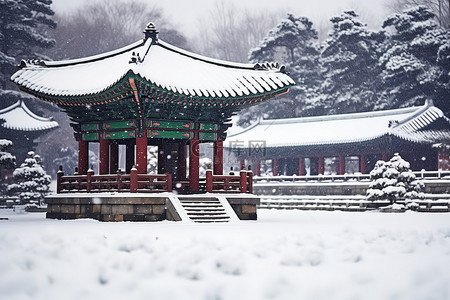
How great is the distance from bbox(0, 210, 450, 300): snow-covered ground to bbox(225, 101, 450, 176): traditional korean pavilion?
89.1ft

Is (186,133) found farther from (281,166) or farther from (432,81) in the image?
(432,81)

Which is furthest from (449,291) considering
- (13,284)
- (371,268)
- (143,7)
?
(143,7)

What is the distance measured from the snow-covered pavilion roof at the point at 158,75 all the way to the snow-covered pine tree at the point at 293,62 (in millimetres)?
34712

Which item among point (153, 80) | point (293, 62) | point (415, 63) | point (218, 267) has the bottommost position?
point (218, 267)

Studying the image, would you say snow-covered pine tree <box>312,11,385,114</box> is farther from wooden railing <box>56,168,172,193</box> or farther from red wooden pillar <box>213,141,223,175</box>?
wooden railing <box>56,168,172,193</box>

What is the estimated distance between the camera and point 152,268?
33.6ft

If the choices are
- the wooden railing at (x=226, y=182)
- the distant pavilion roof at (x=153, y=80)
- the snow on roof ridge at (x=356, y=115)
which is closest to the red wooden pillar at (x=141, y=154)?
the distant pavilion roof at (x=153, y=80)

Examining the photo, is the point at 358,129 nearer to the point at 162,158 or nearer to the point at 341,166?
the point at 341,166

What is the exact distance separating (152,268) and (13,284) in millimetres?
2126

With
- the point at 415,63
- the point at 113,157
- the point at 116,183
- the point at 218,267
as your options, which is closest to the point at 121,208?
the point at 116,183

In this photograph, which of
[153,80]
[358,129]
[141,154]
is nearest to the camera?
[153,80]

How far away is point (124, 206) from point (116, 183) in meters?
1.07

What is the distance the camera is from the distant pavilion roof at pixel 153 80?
19.8m

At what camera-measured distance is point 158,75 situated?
20484 mm
